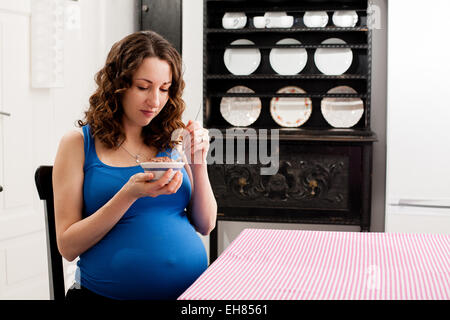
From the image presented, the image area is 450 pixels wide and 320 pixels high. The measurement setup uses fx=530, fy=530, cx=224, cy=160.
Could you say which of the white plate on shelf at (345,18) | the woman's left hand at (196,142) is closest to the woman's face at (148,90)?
the woman's left hand at (196,142)

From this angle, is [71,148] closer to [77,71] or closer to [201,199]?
[201,199]

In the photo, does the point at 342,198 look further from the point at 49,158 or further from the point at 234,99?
the point at 49,158

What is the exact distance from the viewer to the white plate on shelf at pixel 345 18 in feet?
11.5

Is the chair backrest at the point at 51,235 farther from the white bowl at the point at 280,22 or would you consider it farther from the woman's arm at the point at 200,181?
the white bowl at the point at 280,22

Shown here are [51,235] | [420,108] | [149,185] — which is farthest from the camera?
[420,108]

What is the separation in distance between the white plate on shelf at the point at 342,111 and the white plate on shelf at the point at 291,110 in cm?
11

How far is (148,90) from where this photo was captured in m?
1.46

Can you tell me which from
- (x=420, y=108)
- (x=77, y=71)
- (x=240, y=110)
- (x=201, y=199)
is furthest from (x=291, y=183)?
(x=201, y=199)

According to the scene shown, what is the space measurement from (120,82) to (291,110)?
231 centimetres

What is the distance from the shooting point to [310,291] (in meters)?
1.08

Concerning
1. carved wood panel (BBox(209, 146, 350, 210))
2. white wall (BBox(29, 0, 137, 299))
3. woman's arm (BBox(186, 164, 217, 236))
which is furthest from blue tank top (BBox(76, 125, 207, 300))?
carved wood panel (BBox(209, 146, 350, 210))

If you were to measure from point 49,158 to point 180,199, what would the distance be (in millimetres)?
1559

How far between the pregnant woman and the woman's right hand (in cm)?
2
